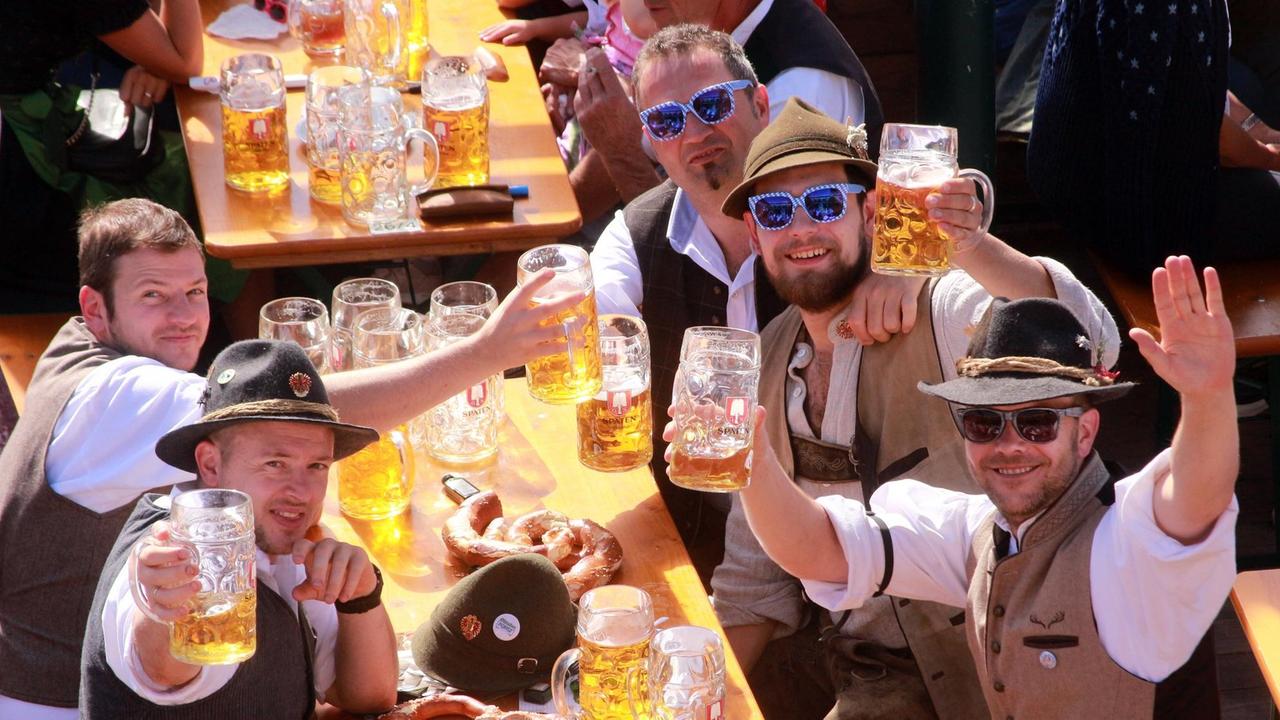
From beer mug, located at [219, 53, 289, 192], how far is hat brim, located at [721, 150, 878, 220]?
149 cm

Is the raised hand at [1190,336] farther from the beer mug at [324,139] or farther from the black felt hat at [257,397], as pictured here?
the beer mug at [324,139]

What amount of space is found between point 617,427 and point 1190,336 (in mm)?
1098

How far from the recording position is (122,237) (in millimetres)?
3645

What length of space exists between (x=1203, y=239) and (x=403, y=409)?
2.45m

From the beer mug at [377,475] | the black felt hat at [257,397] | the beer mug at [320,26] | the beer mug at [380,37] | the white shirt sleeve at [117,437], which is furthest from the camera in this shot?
the beer mug at [320,26]

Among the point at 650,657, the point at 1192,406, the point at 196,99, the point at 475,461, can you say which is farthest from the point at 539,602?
the point at 196,99

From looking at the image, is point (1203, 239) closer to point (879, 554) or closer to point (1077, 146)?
point (1077, 146)

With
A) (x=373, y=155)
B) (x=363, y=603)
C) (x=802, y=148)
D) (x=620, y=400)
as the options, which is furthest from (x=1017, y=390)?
(x=373, y=155)

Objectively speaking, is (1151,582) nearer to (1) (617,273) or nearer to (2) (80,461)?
(1) (617,273)

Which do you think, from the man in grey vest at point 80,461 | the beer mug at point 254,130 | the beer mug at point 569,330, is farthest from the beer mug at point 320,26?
the beer mug at point 569,330

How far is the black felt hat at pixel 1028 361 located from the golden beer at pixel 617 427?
1.78 ft

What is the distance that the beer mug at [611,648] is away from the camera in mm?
2650

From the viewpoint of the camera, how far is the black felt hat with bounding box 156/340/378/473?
279 cm

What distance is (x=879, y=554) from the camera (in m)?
3.22
